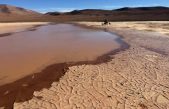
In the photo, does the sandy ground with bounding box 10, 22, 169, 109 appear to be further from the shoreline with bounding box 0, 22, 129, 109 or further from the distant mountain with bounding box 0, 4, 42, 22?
the distant mountain with bounding box 0, 4, 42, 22

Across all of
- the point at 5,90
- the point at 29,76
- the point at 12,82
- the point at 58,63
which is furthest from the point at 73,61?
the point at 5,90

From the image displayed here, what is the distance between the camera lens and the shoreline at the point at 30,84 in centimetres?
628

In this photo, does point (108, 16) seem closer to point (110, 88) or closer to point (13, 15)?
point (13, 15)

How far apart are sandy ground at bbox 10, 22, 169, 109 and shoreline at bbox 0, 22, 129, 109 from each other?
9.7 inches

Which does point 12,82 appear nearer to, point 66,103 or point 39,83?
point 39,83

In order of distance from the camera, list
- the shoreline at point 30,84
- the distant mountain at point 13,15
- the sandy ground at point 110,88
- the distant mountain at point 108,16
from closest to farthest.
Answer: the sandy ground at point 110,88, the shoreline at point 30,84, the distant mountain at point 108,16, the distant mountain at point 13,15

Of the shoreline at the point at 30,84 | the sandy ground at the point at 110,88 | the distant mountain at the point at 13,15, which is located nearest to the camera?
the sandy ground at the point at 110,88

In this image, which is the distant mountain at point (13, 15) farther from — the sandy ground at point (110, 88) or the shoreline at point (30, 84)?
the sandy ground at point (110, 88)

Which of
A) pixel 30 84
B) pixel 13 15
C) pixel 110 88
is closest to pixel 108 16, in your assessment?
pixel 13 15

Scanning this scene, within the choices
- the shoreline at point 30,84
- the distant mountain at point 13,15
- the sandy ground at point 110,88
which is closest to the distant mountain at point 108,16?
the distant mountain at point 13,15

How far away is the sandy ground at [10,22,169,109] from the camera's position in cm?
582

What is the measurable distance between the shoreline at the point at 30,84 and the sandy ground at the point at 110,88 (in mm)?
247

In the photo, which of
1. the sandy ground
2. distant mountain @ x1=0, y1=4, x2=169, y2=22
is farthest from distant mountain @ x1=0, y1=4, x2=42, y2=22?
the sandy ground

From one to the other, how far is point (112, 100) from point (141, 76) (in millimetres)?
2133
